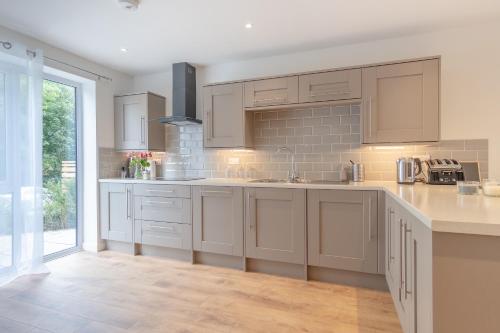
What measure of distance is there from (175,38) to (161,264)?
2403 millimetres

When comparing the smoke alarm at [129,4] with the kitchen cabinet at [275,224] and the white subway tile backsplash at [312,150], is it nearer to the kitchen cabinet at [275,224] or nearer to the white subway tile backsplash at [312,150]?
the white subway tile backsplash at [312,150]

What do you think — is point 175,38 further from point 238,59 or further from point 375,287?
point 375,287

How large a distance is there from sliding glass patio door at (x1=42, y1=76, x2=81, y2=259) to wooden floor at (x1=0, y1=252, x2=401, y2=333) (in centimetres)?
58

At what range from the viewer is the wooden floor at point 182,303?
1.94m

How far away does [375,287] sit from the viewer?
98.7 inches

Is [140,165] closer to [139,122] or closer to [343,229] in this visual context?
[139,122]

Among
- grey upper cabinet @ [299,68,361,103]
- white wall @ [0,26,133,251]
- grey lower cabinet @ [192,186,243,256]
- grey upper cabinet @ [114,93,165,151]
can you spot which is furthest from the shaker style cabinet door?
grey upper cabinet @ [299,68,361,103]

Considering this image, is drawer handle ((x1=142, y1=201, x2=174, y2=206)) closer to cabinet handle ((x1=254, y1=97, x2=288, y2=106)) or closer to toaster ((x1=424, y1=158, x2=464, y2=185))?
cabinet handle ((x1=254, y1=97, x2=288, y2=106))

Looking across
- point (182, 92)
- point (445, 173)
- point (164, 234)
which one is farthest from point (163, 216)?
point (445, 173)

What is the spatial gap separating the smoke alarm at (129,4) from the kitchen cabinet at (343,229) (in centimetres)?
211

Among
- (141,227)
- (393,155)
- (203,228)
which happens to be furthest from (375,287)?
(141,227)

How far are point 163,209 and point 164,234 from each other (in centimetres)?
29

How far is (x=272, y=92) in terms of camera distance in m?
3.04

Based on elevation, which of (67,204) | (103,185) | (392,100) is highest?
(392,100)
